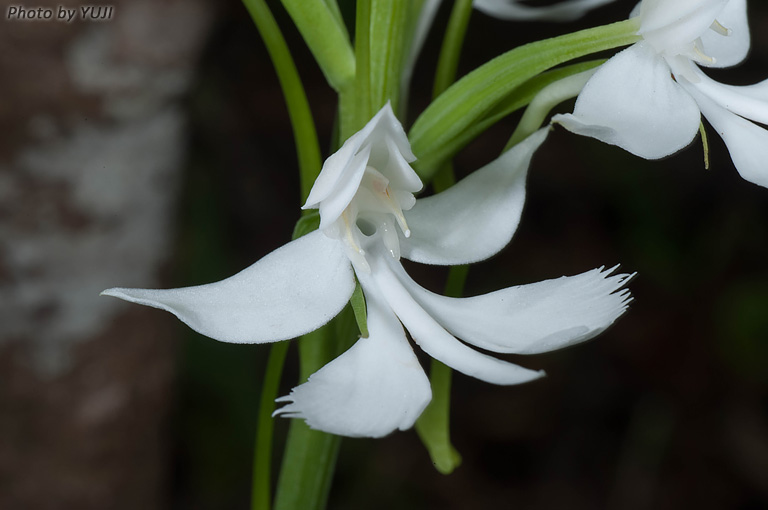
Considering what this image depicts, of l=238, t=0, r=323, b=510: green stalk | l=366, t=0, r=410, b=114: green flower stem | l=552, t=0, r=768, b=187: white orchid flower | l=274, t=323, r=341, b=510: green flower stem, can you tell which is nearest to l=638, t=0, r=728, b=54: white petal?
l=552, t=0, r=768, b=187: white orchid flower

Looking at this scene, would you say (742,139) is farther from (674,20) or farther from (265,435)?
Answer: (265,435)

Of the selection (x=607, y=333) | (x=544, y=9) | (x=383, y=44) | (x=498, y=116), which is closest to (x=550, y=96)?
(x=498, y=116)

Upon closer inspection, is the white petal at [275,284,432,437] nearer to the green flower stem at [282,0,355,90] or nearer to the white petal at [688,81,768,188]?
the green flower stem at [282,0,355,90]

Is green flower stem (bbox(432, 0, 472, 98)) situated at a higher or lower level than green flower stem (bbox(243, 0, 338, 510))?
higher

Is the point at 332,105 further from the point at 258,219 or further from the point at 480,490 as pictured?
the point at 480,490

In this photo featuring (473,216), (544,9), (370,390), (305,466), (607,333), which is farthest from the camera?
(607,333)

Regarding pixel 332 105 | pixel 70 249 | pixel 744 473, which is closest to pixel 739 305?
pixel 744 473
